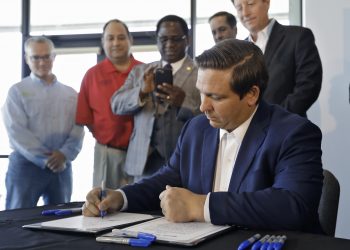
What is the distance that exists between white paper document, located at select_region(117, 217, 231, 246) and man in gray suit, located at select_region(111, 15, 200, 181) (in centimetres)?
144

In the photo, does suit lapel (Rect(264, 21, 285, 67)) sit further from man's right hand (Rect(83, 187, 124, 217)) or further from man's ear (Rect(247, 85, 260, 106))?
man's right hand (Rect(83, 187, 124, 217))

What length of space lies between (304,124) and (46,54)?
100 inches

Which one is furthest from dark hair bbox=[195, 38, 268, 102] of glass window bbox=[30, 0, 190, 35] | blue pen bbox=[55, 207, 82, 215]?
glass window bbox=[30, 0, 190, 35]

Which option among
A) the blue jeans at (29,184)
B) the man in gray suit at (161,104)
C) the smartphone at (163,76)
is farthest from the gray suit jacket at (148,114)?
the blue jeans at (29,184)

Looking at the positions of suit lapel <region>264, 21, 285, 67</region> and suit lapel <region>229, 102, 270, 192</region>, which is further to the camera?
suit lapel <region>264, 21, 285, 67</region>

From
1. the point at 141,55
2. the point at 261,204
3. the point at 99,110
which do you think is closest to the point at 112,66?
the point at 99,110

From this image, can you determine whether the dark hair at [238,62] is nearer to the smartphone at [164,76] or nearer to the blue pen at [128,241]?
the blue pen at [128,241]

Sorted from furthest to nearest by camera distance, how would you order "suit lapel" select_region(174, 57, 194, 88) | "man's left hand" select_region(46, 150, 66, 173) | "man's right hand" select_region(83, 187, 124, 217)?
"man's left hand" select_region(46, 150, 66, 173) < "suit lapel" select_region(174, 57, 194, 88) < "man's right hand" select_region(83, 187, 124, 217)

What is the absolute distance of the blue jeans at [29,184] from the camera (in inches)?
136

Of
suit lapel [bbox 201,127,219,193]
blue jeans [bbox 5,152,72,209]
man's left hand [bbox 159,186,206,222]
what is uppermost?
suit lapel [bbox 201,127,219,193]

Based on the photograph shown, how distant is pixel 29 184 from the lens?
11.3 feet

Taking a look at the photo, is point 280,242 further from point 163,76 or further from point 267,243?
point 163,76

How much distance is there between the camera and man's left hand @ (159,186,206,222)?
4.40ft

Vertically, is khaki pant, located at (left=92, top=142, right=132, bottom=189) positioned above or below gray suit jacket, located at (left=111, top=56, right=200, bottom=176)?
below
